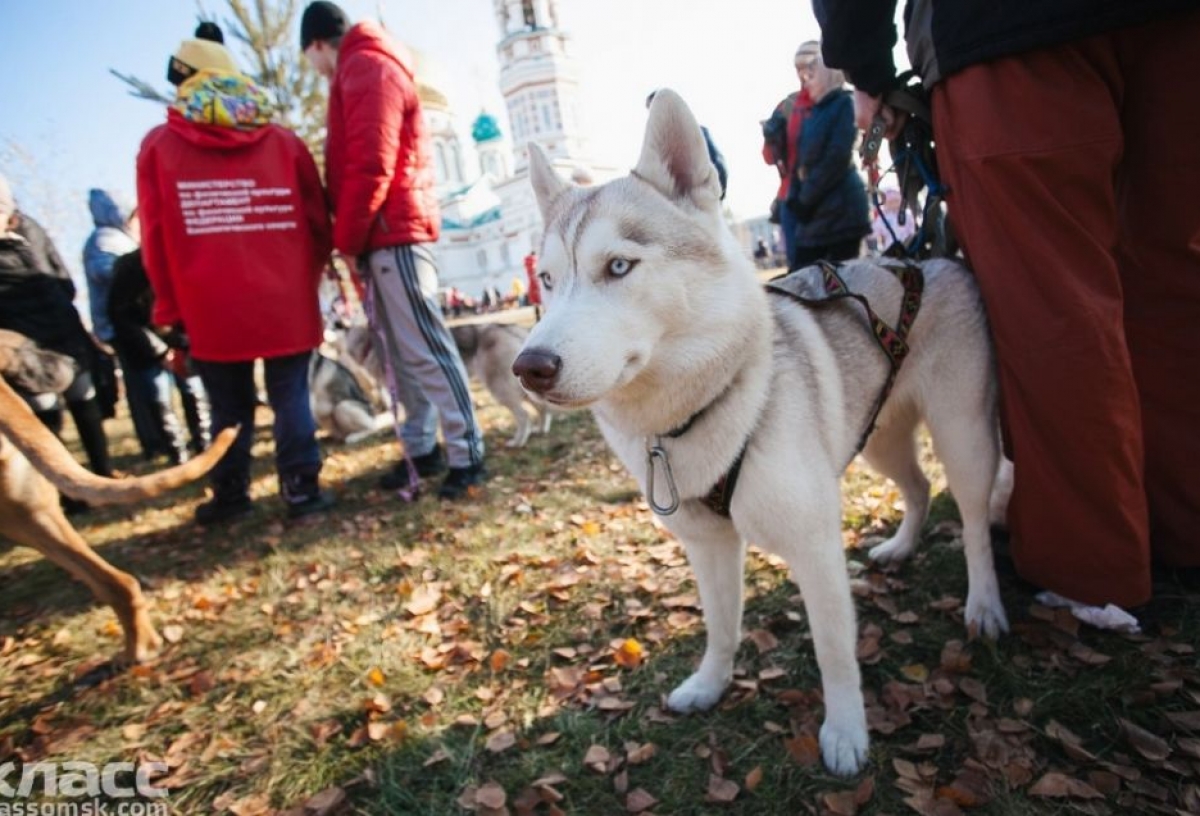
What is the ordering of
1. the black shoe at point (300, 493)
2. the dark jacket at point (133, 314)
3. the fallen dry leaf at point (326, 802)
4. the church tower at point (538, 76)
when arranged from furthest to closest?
the church tower at point (538, 76) → the dark jacket at point (133, 314) → the black shoe at point (300, 493) → the fallen dry leaf at point (326, 802)

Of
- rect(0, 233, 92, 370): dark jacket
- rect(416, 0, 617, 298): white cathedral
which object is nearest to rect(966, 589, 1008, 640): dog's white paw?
rect(0, 233, 92, 370): dark jacket

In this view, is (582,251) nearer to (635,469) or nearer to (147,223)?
(635,469)

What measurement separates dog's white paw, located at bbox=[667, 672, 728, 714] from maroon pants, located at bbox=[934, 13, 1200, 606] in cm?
125

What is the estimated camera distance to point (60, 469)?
240cm

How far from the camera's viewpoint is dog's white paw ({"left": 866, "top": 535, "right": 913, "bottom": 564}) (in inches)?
107

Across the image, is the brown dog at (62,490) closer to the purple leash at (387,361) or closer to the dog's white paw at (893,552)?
the purple leash at (387,361)

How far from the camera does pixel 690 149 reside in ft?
5.93

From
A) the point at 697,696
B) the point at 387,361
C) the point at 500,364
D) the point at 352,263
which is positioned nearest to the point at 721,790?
the point at 697,696

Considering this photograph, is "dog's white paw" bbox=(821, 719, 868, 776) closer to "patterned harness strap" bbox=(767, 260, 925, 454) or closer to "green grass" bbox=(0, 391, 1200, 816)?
"green grass" bbox=(0, 391, 1200, 816)

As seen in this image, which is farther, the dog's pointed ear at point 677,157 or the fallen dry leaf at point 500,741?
the fallen dry leaf at point 500,741

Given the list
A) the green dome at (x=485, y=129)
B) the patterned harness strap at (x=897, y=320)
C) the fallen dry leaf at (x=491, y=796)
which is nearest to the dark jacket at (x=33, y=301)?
the fallen dry leaf at (x=491, y=796)

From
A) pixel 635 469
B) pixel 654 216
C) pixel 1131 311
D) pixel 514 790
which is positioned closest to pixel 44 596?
pixel 514 790

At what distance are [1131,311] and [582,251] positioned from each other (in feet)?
6.00

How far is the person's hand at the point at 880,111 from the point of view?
226 centimetres
